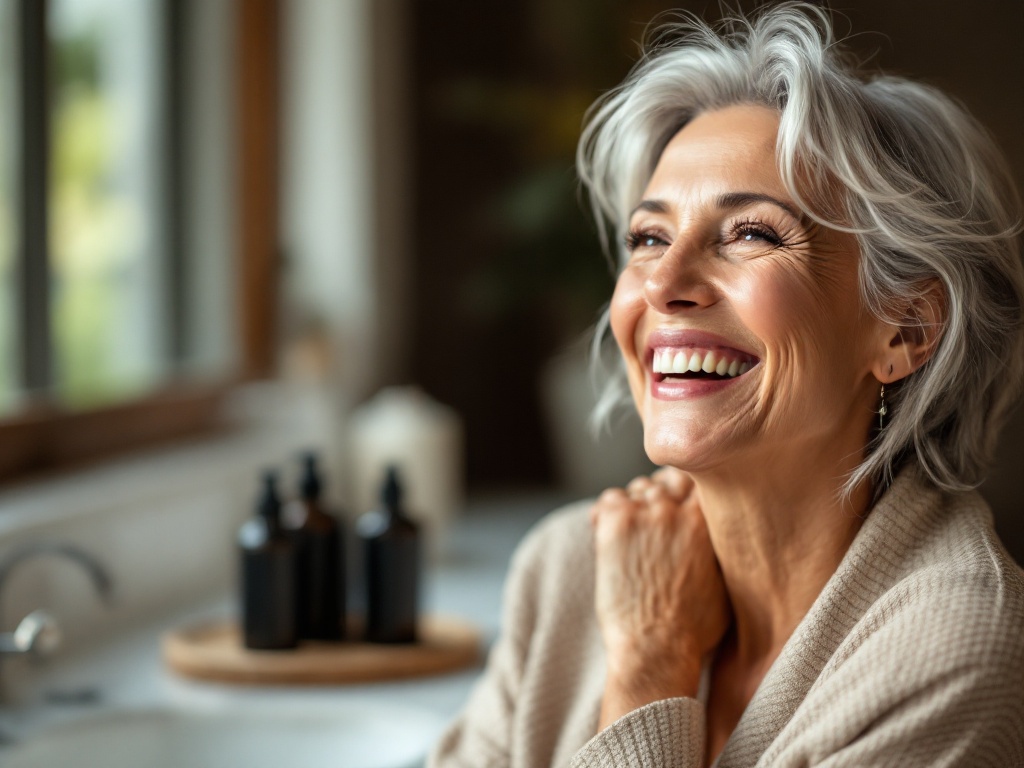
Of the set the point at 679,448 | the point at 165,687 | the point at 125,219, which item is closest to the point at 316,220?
the point at 125,219

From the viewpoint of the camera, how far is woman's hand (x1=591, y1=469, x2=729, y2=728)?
1.35 m

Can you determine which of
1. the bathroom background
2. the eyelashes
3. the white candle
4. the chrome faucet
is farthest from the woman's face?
the white candle

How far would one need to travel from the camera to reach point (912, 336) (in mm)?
1262

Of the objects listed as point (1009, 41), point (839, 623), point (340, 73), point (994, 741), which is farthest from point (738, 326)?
point (340, 73)

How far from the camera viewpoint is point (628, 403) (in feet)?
5.34

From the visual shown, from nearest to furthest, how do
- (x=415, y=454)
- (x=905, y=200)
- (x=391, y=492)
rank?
(x=905, y=200) < (x=391, y=492) < (x=415, y=454)

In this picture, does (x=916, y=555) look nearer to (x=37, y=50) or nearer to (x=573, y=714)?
(x=573, y=714)

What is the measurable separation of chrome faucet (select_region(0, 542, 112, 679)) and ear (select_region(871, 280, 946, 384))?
1.11 meters

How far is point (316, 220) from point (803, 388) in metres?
2.18

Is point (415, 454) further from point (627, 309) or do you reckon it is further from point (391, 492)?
point (627, 309)

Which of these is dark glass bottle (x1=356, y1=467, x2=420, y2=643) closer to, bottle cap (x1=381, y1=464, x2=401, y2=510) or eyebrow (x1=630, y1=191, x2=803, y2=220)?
bottle cap (x1=381, y1=464, x2=401, y2=510)

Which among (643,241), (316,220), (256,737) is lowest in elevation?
(256,737)

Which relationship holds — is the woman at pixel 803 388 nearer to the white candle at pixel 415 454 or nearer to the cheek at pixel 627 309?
the cheek at pixel 627 309

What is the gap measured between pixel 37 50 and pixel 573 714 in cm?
155
